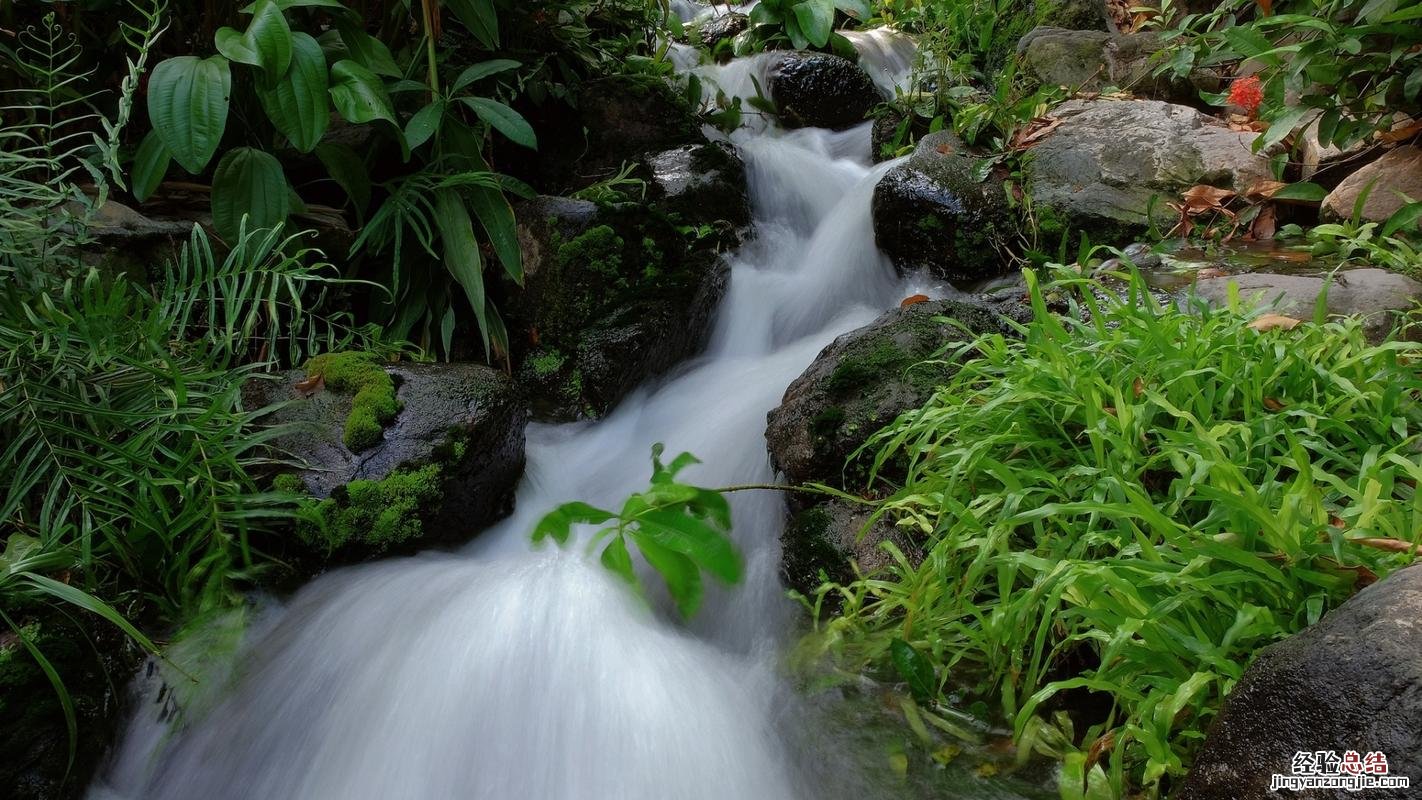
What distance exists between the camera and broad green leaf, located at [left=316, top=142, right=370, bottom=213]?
286cm

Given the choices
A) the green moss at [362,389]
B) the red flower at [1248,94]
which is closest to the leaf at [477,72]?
the green moss at [362,389]

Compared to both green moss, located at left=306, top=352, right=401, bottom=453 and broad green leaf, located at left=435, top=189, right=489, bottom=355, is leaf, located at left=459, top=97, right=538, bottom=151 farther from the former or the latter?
green moss, located at left=306, top=352, right=401, bottom=453

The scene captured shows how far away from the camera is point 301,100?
7.99 ft

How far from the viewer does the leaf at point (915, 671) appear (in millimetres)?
1582

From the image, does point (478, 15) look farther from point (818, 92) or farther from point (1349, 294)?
point (1349, 294)

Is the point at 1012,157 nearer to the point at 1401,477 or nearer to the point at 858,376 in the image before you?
the point at 858,376

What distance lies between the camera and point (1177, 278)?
2652 mm

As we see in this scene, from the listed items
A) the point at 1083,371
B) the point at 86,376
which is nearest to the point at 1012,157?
the point at 1083,371

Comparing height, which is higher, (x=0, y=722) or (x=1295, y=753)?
(x=0, y=722)

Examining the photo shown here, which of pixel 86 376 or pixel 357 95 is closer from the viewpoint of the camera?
pixel 86 376

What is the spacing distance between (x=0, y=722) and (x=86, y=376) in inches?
32.3

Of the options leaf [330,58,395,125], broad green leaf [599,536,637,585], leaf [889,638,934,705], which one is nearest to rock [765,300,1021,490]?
leaf [889,638,934,705]

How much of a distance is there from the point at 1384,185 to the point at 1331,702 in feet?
8.52

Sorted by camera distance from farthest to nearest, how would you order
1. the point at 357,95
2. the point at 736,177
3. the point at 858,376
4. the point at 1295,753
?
1. the point at 736,177
2. the point at 357,95
3. the point at 858,376
4. the point at 1295,753
